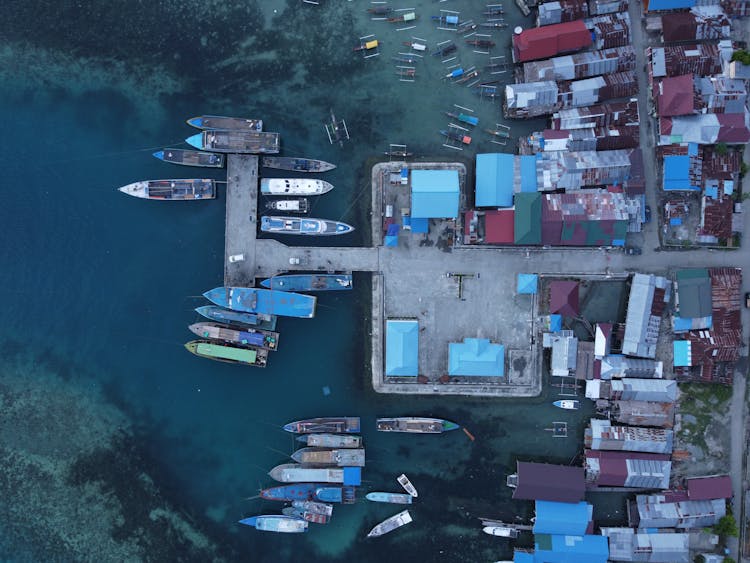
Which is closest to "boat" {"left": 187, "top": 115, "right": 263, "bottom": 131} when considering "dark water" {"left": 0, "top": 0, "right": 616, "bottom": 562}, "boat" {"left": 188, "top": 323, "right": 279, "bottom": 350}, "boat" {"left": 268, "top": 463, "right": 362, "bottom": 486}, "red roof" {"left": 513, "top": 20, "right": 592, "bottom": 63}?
"dark water" {"left": 0, "top": 0, "right": 616, "bottom": 562}

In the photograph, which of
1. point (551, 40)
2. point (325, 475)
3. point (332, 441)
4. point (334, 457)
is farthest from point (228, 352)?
point (551, 40)

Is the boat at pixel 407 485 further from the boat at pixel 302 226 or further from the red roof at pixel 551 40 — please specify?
the red roof at pixel 551 40

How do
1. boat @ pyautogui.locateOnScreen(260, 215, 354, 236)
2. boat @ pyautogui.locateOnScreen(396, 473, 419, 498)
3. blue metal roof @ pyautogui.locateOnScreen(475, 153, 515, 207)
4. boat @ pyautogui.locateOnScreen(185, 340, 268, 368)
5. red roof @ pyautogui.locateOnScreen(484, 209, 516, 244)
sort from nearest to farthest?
1. red roof @ pyautogui.locateOnScreen(484, 209, 516, 244)
2. blue metal roof @ pyautogui.locateOnScreen(475, 153, 515, 207)
3. boat @ pyautogui.locateOnScreen(185, 340, 268, 368)
4. boat @ pyautogui.locateOnScreen(260, 215, 354, 236)
5. boat @ pyautogui.locateOnScreen(396, 473, 419, 498)

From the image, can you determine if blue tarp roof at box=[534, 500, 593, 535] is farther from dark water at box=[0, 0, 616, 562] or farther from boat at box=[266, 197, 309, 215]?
boat at box=[266, 197, 309, 215]

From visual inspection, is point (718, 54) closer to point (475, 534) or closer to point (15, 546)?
point (475, 534)

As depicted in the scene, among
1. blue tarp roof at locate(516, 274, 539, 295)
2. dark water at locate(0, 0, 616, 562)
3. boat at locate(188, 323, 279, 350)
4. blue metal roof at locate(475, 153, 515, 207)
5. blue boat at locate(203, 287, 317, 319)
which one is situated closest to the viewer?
blue metal roof at locate(475, 153, 515, 207)

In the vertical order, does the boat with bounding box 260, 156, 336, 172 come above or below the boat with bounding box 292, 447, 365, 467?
above

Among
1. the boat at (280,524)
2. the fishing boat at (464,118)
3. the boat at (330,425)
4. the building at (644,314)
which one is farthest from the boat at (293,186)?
the boat at (280,524)
